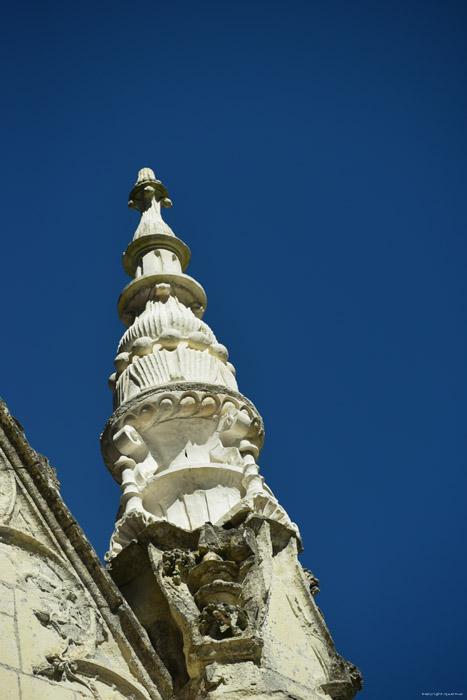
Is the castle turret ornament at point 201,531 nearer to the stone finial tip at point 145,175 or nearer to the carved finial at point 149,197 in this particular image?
the carved finial at point 149,197

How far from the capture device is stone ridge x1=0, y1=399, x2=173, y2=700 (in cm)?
702

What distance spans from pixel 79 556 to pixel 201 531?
0.97 meters

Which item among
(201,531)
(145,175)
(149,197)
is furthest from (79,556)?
(145,175)

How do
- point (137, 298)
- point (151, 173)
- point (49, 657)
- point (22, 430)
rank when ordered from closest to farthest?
1. point (49, 657)
2. point (22, 430)
3. point (137, 298)
4. point (151, 173)

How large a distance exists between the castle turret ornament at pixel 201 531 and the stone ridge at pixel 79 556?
249 mm

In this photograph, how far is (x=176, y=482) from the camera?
891cm

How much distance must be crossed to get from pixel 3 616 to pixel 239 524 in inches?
93.4

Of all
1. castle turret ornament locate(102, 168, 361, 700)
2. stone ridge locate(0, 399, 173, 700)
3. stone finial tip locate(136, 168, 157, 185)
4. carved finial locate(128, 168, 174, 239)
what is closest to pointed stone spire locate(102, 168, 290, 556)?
castle turret ornament locate(102, 168, 361, 700)

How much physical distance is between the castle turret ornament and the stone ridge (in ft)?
0.82

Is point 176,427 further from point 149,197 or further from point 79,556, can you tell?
point 149,197

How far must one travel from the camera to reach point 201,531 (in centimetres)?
791

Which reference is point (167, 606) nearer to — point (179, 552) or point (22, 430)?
point (179, 552)

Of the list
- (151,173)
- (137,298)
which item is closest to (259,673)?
(137,298)

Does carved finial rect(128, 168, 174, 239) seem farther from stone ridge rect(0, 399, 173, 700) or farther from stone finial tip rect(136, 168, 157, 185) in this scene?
stone ridge rect(0, 399, 173, 700)
